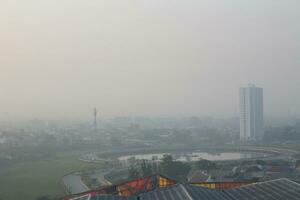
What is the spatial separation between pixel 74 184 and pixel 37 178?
2.19 m

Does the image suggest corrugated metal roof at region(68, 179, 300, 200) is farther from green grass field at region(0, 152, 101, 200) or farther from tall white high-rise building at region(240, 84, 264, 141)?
tall white high-rise building at region(240, 84, 264, 141)

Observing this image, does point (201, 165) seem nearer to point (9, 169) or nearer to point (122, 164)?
point (122, 164)

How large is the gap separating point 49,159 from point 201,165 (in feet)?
32.2

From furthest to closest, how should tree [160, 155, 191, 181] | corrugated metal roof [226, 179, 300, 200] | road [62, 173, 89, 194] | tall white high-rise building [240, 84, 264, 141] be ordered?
1. tall white high-rise building [240, 84, 264, 141]
2. tree [160, 155, 191, 181]
3. road [62, 173, 89, 194]
4. corrugated metal roof [226, 179, 300, 200]

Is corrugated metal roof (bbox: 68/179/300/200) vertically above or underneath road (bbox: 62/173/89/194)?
above

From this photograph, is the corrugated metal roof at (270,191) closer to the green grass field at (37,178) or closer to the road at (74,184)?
the green grass field at (37,178)

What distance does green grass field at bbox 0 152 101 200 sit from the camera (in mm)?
13797

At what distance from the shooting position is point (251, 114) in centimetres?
4425

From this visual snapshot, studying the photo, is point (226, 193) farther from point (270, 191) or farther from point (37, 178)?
point (37, 178)

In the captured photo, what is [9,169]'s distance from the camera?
19.8 metres

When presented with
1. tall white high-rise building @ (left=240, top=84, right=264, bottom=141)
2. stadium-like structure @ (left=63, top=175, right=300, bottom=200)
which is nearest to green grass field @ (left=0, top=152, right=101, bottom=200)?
stadium-like structure @ (left=63, top=175, right=300, bottom=200)

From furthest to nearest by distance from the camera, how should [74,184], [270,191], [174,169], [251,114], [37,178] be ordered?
[251,114]
[174,169]
[37,178]
[74,184]
[270,191]

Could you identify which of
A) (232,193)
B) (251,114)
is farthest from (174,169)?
(251,114)

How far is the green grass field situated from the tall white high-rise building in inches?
860
